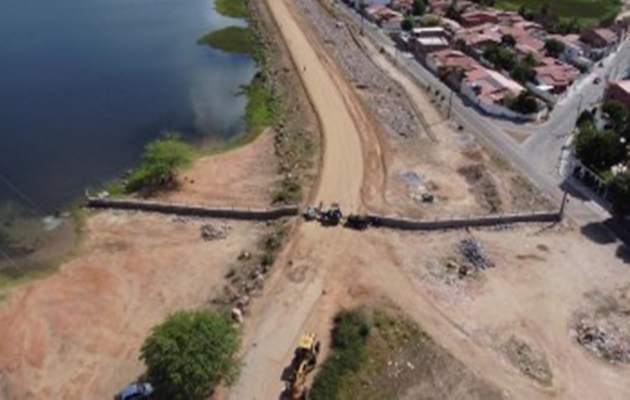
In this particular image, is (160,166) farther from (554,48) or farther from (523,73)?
(554,48)

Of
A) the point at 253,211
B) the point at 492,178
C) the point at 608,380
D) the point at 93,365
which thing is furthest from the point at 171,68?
the point at 608,380

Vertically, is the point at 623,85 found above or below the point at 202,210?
above

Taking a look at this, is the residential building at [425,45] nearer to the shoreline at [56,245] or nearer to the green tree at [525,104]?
the green tree at [525,104]

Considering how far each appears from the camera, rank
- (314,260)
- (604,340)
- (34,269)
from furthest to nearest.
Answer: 1. (34,269)
2. (314,260)
3. (604,340)

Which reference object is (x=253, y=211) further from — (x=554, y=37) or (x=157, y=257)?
(x=554, y=37)

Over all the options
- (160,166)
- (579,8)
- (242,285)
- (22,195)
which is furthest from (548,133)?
(579,8)
